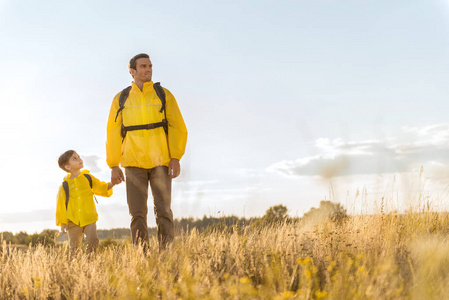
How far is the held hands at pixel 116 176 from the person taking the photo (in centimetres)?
609

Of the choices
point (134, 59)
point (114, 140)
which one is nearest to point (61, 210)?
point (114, 140)

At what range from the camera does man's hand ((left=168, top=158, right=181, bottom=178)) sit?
5898mm

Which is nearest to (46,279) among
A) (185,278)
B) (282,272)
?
(185,278)

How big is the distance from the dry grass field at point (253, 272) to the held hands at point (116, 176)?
987 millimetres

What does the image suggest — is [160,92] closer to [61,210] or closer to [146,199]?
[146,199]

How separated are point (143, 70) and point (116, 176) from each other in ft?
4.78

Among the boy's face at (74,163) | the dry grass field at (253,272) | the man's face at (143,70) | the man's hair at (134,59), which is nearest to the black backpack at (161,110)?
the man's face at (143,70)

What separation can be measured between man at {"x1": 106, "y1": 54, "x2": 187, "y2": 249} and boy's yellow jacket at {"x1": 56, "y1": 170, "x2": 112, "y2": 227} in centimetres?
70

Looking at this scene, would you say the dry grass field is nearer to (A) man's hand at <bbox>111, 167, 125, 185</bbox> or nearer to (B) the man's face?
(A) man's hand at <bbox>111, 167, 125, 185</bbox>

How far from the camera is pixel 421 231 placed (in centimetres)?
708

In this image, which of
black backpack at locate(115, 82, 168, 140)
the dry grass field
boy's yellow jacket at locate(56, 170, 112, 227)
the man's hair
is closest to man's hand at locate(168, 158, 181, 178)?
black backpack at locate(115, 82, 168, 140)

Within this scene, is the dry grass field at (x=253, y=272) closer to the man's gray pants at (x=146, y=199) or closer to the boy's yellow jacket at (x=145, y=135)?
the man's gray pants at (x=146, y=199)

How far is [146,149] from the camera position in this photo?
585cm

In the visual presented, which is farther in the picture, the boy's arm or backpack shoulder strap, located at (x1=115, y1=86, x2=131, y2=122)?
the boy's arm
